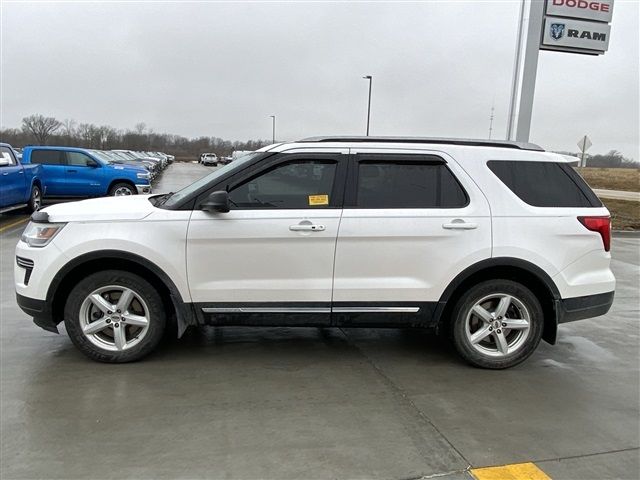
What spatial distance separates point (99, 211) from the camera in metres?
4.10

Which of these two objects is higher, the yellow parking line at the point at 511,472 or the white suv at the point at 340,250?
the white suv at the point at 340,250

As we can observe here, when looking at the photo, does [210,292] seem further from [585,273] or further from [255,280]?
[585,273]

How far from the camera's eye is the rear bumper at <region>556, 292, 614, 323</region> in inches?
166

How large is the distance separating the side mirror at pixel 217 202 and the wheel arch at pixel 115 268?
2.11 ft

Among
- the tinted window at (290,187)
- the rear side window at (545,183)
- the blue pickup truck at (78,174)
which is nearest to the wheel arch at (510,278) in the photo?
the rear side window at (545,183)

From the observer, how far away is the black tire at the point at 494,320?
4184mm

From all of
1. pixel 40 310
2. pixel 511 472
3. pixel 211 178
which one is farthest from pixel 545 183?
pixel 40 310

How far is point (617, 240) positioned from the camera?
41.2 ft

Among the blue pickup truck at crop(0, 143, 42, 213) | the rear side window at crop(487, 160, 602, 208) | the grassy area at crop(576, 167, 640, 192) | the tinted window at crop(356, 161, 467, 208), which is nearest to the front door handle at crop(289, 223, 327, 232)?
the tinted window at crop(356, 161, 467, 208)

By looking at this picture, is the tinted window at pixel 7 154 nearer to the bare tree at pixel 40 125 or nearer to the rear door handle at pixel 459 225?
the rear door handle at pixel 459 225

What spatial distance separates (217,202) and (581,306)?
10.3 feet

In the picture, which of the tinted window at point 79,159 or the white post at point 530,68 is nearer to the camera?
the white post at point 530,68

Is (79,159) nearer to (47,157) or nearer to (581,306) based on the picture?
(47,157)

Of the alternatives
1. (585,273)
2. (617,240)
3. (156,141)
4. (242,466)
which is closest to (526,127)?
(617,240)
